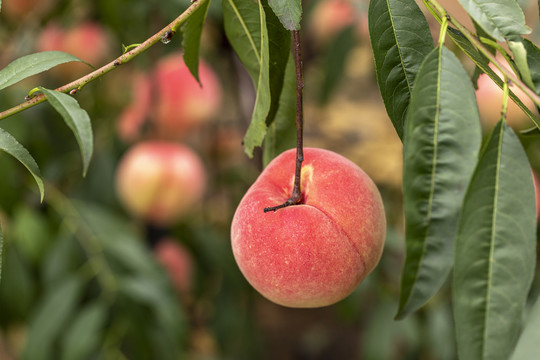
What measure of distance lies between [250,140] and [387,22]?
126 mm

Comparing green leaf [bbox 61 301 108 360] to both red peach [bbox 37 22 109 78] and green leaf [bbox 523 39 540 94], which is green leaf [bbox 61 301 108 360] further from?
green leaf [bbox 523 39 540 94]

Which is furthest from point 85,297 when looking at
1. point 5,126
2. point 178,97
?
point 178,97

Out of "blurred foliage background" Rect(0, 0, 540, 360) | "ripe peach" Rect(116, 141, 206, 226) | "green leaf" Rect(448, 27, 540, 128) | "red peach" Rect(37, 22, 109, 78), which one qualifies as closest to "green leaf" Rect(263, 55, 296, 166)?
"green leaf" Rect(448, 27, 540, 128)

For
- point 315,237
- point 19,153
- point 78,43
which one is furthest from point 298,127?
point 78,43

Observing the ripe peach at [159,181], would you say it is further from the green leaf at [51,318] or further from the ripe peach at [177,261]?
the green leaf at [51,318]

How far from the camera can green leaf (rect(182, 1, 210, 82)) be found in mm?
516

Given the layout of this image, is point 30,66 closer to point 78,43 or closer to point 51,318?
point 51,318

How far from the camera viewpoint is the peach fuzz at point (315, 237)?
17.0 inches

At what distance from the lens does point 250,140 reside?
0.46m

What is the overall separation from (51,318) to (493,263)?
2.98 feet

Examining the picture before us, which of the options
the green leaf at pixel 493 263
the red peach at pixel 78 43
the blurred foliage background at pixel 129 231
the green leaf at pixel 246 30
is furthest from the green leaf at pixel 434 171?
the red peach at pixel 78 43

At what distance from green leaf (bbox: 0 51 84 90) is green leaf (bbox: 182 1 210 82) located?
11 centimetres

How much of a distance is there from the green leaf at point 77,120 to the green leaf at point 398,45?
19cm

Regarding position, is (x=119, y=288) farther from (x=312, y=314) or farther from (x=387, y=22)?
(x=312, y=314)
